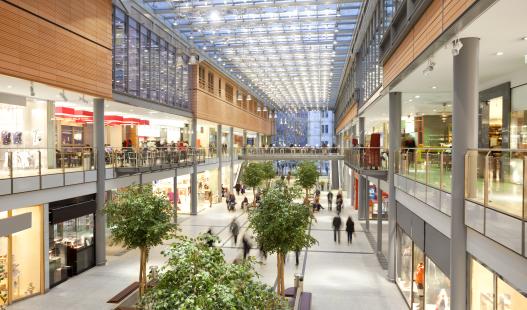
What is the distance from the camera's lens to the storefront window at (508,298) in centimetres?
534

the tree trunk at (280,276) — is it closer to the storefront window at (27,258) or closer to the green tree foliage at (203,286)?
the green tree foliage at (203,286)

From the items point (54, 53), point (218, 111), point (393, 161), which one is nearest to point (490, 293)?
point (393, 161)

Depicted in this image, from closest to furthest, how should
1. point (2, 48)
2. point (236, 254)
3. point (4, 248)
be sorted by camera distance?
point (2, 48)
point (4, 248)
point (236, 254)

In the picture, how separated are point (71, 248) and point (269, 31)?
14.3m

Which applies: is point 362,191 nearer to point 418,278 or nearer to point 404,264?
point 404,264

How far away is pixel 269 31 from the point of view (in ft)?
73.6

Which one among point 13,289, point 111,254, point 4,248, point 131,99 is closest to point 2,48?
point 4,248

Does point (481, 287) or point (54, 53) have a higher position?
point (54, 53)

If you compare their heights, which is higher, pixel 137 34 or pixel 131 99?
pixel 137 34

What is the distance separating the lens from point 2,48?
10820mm

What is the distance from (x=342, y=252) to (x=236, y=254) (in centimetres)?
458

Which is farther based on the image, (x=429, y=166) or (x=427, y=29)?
(x=429, y=166)

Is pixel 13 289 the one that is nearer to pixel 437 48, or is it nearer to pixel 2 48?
pixel 2 48

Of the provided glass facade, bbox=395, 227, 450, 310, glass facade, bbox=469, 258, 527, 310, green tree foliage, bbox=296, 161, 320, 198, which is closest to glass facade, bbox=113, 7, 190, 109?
green tree foliage, bbox=296, 161, 320, 198
